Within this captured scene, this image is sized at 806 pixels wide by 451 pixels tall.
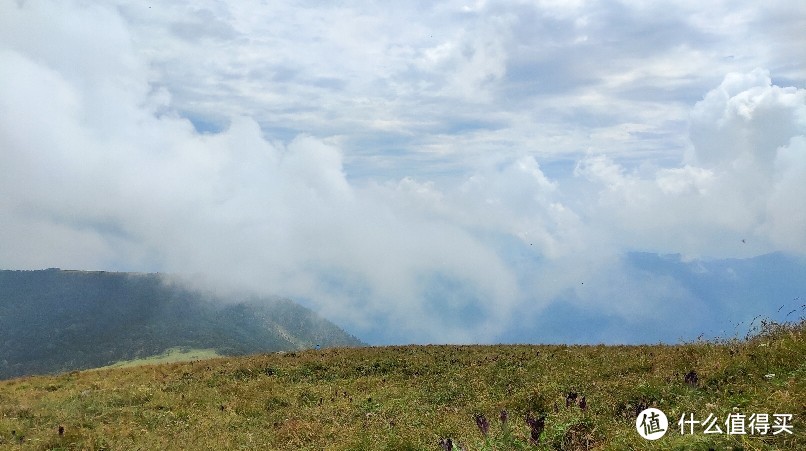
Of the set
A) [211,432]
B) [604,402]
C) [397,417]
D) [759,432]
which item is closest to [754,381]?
[604,402]

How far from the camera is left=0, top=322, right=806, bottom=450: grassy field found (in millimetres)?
7383

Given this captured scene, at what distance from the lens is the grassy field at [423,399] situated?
7.38m

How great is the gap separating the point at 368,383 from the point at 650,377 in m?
11.3

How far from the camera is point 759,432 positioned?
5.83m

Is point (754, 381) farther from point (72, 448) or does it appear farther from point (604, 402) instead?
point (72, 448)
